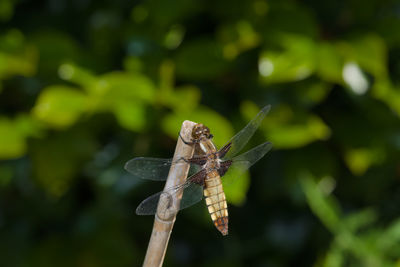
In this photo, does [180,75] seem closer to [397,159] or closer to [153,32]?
[153,32]

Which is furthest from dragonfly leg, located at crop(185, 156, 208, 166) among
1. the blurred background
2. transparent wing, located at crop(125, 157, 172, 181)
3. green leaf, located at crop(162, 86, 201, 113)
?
green leaf, located at crop(162, 86, 201, 113)

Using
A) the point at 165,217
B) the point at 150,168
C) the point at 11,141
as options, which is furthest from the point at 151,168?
the point at 11,141

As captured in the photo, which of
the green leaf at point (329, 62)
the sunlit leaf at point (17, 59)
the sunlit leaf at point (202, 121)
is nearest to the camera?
the sunlit leaf at point (202, 121)

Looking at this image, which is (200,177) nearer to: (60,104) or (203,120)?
(203,120)

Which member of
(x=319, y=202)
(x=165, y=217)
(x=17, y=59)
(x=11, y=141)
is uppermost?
(x=17, y=59)

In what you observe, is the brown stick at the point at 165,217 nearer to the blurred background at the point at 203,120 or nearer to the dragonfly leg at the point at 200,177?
the dragonfly leg at the point at 200,177

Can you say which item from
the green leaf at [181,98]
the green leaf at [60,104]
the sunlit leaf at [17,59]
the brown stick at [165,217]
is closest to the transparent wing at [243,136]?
the brown stick at [165,217]

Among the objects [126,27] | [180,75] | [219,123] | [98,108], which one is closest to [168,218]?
[219,123]
